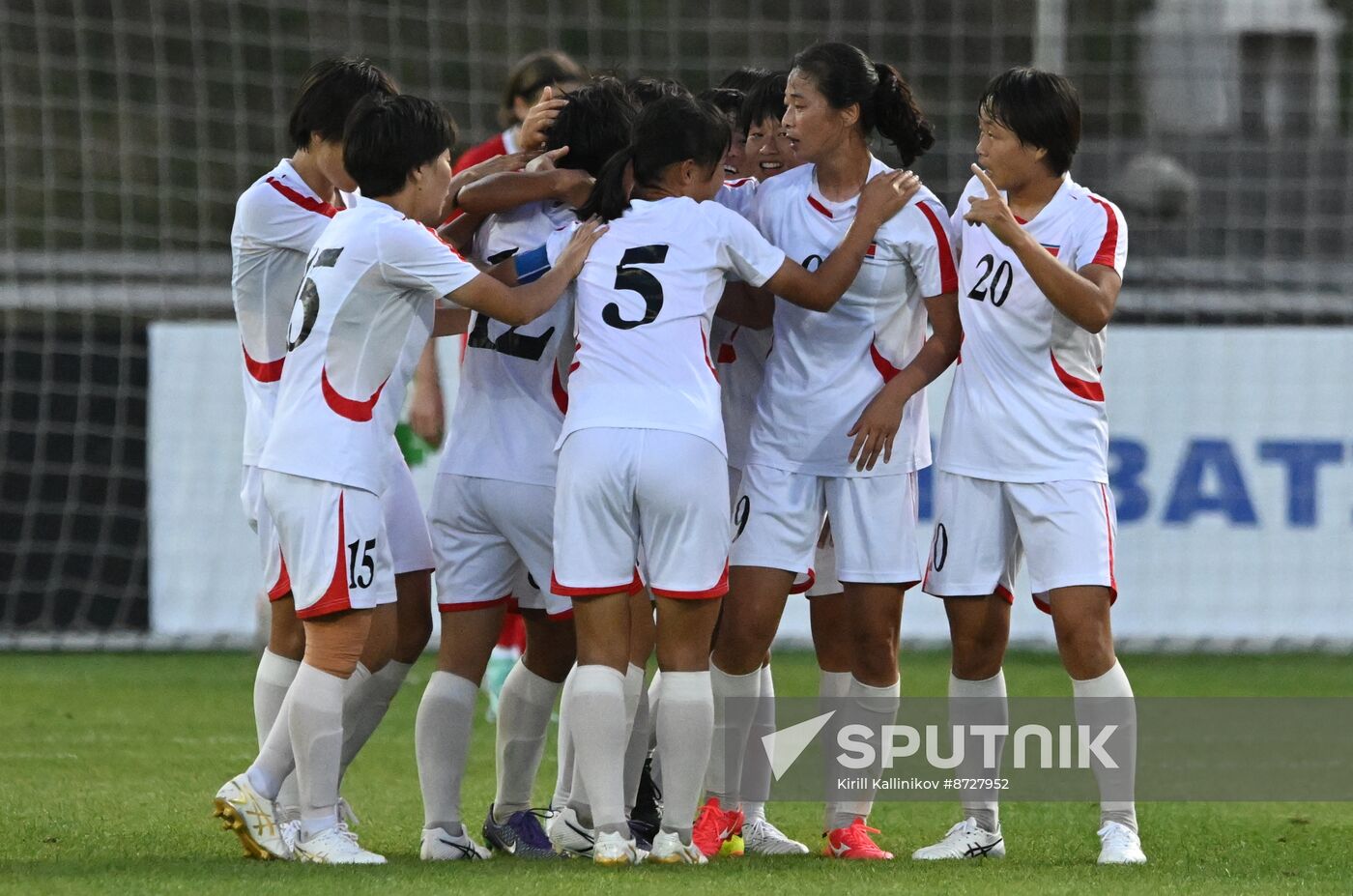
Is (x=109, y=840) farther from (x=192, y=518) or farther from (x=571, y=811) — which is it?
(x=192, y=518)

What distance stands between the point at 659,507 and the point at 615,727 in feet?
1.72

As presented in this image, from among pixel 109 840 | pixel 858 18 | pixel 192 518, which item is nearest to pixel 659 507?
pixel 109 840

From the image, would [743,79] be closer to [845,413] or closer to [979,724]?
[845,413]

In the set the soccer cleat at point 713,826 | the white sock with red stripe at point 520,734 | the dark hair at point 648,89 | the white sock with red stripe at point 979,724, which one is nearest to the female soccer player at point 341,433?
the white sock with red stripe at point 520,734

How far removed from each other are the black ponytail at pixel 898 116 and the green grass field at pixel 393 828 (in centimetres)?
188

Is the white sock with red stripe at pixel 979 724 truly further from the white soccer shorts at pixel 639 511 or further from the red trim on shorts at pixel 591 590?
the red trim on shorts at pixel 591 590

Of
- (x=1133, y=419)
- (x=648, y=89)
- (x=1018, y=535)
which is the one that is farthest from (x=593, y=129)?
(x=1133, y=419)

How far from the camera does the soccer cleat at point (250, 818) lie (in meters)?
4.54

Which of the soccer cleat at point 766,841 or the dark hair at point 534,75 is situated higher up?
the dark hair at point 534,75

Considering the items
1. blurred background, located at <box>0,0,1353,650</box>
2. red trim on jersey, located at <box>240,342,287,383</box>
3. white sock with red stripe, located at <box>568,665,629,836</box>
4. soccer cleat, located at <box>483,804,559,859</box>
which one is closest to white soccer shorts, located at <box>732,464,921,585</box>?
white sock with red stripe, located at <box>568,665,629,836</box>

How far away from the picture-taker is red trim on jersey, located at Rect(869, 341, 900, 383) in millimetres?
5062

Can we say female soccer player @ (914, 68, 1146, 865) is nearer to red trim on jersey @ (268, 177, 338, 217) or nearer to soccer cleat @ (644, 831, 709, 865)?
soccer cleat @ (644, 831, 709, 865)

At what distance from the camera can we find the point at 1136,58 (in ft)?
55.7

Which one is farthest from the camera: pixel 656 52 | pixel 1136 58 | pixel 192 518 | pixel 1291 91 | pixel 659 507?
pixel 1291 91
